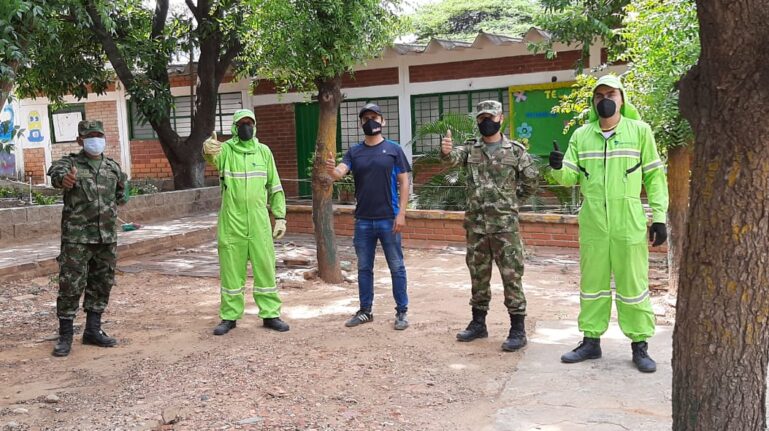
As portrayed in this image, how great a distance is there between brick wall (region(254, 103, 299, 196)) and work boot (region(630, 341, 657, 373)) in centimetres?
1207

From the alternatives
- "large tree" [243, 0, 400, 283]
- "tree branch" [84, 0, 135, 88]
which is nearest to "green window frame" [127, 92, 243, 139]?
"tree branch" [84, 0, 135, 88]

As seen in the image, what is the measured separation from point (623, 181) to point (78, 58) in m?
12.1

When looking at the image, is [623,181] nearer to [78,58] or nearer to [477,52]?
[477,52]

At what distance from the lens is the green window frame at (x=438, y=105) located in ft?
46.3

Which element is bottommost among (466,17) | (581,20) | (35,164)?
(35,164)

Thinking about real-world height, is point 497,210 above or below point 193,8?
below

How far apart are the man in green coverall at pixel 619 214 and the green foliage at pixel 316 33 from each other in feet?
10.8

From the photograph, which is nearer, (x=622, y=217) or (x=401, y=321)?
(x=622, y=217)

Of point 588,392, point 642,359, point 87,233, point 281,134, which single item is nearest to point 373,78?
point 281,134

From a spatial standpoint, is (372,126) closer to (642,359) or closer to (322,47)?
(322,47)

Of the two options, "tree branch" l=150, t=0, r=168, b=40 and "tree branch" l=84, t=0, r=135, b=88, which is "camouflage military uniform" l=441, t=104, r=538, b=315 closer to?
"tree branch" l=84, t=0, r=135, b=88

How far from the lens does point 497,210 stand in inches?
201

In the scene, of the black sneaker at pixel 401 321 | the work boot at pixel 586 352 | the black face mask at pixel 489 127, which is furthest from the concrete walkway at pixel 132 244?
the work boot at pixel 586 352

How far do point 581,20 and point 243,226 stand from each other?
5.06m
